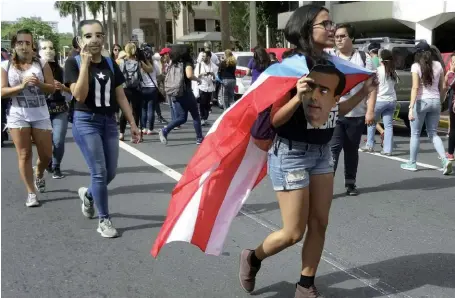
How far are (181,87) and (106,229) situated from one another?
525 cm

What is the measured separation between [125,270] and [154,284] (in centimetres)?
38

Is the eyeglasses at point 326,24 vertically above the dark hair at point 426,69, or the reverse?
the eyeglasses at point 326,24

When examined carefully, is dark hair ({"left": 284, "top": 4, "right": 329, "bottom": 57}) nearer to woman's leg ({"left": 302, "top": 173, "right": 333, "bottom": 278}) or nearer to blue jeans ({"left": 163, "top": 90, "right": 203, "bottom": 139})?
woman's leg ({"left": 302, "top": 173, "right": 333, "bottom": 278})

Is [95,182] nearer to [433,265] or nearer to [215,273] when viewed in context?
[215,273]

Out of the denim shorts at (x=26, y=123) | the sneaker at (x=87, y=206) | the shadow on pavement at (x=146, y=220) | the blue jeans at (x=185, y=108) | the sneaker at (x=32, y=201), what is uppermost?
the denim shorts at (x=26, y=123)

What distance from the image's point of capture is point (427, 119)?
301 inches

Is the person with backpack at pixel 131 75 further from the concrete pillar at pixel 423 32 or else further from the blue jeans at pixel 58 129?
the concrete pillar at pixel 423 32

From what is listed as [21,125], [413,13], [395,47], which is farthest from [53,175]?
[413,13]

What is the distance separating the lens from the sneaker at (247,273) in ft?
11.9

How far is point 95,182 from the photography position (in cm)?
486

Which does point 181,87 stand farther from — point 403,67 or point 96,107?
point 403,67

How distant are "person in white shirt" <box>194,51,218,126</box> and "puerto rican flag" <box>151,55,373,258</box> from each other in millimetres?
9621

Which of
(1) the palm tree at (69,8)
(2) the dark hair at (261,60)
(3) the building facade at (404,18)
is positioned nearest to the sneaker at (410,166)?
(2) the dark hair at (261,60)

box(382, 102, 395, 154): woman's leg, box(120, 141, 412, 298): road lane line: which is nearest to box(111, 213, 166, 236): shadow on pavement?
box(120, 141, 412, 298): road lane line
